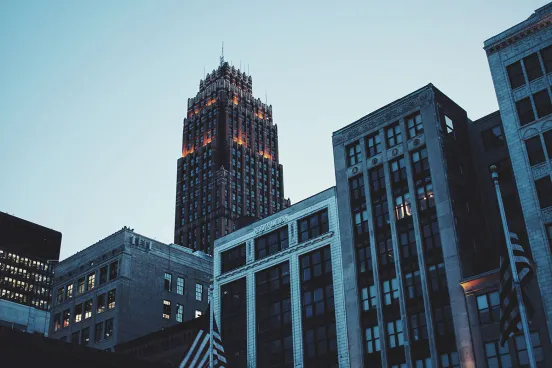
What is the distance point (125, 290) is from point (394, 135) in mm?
46204

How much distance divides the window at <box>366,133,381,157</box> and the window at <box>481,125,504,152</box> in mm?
10433

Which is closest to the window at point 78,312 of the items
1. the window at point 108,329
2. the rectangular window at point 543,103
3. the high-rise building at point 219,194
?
the window at point 108,329

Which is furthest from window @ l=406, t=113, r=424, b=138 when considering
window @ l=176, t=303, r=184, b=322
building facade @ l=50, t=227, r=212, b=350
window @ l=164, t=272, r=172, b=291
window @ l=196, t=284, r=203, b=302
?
window @ l=196, t=284, r=203, b=302

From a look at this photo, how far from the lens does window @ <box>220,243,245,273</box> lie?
80.5m

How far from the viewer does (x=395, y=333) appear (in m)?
62.0

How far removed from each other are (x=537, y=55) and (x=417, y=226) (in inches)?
729

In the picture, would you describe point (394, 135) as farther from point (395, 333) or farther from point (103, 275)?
point (103, 275)

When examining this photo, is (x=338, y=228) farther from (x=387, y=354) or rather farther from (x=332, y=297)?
(x=387, y=354)

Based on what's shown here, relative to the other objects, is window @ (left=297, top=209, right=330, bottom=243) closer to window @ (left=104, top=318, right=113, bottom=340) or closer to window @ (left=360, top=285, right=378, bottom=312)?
window @ (left=360, top=285, right=378, bottom=312)

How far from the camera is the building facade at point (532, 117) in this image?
178ft

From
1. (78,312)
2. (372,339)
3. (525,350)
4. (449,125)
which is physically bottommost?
(525,350)

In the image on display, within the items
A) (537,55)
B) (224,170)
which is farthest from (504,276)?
(224,170)

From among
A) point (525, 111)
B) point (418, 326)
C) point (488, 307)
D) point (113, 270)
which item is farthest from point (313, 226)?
point (113, 270)

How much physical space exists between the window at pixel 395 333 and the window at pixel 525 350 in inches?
443
